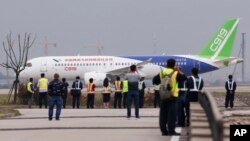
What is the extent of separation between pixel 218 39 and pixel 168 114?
146 feet

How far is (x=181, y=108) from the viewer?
55.7 feet

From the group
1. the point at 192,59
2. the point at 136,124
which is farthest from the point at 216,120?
the point at 192,59

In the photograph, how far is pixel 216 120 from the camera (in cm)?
750

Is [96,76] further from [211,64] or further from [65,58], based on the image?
[211,64]

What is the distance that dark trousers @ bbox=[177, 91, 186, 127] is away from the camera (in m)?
17.0

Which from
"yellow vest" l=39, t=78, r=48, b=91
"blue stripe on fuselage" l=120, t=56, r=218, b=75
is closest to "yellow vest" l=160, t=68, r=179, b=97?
"yellow vest" l=39, t=78, r=48, b=91

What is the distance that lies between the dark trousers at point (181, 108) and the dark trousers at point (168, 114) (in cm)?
168

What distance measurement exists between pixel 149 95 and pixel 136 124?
757 inches

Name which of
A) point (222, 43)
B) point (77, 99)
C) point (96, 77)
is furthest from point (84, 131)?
point (222, 43)

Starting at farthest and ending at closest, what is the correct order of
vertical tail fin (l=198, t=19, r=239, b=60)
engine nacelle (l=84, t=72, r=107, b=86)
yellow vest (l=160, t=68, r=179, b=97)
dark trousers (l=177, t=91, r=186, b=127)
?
vertical tail fin (l=198, t=19, r=239, b=60) < engine nacelle (l=84, t=72, r=107, b=86) < dark trousers (l=177, t=91, r=186, b=127) < yellow vest (l=160, t=68, r=179, b=97)

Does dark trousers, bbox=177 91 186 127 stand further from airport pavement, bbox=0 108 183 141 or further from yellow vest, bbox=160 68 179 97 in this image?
yellow vest, bbox=160 68 179 97

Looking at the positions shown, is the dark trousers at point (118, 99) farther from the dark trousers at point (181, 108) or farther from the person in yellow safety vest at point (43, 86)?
the dark trousers at point (181, 108)

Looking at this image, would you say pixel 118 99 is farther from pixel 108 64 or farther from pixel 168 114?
pixel 108 64

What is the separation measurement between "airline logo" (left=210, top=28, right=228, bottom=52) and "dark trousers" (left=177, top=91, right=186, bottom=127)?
41.1 meters
